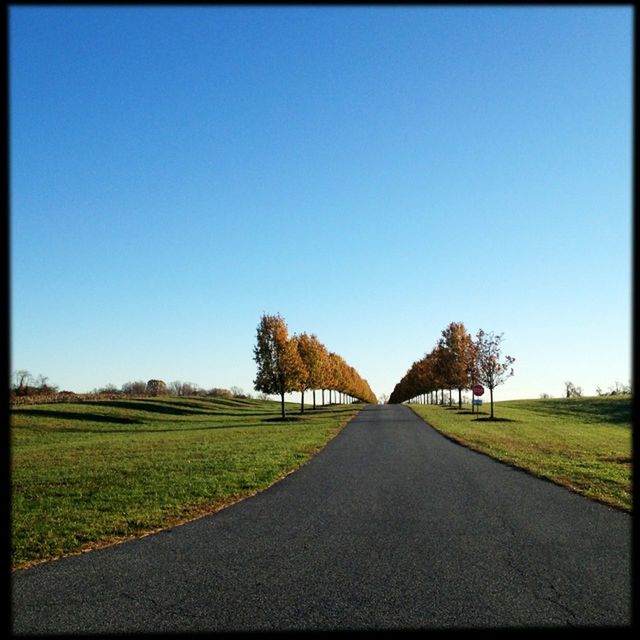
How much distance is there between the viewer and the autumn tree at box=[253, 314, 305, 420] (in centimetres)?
4862

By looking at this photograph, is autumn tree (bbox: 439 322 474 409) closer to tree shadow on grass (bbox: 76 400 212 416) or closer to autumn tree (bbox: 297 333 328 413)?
autumn tree (bbox: 297 333 328 413)

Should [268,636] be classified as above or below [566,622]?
above

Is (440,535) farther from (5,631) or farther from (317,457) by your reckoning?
(317,457)

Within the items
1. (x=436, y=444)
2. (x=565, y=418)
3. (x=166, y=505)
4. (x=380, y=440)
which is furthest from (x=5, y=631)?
(x=565, y=418)

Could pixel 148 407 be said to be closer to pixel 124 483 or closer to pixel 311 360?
pixel 311 360

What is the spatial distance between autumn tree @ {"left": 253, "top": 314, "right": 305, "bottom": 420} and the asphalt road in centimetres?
3595

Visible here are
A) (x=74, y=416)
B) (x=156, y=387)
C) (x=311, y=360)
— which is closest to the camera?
(x=74, y=416)

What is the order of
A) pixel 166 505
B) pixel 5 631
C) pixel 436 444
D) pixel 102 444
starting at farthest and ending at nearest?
pixel 102 444 → pixel 436 444 → pixel 166 505 → pixel 5 631

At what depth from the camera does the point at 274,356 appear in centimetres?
4888

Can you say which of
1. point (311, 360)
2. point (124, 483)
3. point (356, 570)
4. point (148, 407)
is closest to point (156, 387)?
point (148, 407)

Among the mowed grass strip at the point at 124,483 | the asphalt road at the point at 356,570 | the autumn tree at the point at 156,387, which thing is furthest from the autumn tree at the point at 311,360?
the autumn tree at the point at 156,387

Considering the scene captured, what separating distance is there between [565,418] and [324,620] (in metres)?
50.3

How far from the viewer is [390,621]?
5.63m

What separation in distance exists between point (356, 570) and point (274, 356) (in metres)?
41.8
